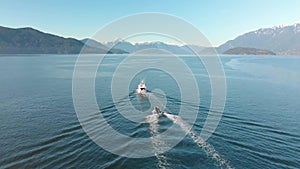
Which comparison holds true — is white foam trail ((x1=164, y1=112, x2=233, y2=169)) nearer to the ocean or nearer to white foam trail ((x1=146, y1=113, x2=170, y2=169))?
the ocean

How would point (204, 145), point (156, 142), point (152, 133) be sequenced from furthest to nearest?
point (152, 133)
point (156, 142)
point (204, 145)

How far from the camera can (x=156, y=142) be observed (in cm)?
2900

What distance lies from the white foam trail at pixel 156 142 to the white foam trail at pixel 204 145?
11.0 ft

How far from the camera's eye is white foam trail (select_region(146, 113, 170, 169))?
958 inches

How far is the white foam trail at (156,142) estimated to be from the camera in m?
24.3

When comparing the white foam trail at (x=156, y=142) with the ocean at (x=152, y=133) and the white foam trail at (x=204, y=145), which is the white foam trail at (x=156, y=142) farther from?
the white foam trail at (x=204, y=145)

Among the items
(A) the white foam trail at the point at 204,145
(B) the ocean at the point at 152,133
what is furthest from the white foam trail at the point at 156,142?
(A) the white foam trail at the point at 204,145

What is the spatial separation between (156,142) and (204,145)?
20.6ft

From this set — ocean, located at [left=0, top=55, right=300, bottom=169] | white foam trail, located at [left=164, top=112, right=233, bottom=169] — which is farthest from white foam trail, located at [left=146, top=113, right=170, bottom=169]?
white foam trail, located at [left=164, top=112, right=233, bottom=169]

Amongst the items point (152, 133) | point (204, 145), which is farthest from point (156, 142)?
point (204, 145)

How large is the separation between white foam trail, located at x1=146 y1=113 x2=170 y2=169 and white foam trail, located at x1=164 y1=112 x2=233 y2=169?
11.0 feet

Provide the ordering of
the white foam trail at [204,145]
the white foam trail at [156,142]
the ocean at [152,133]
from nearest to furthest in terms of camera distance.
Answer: the white foam trail at [204,145], the white foam trail at [156,142], the ocean at [152,133]

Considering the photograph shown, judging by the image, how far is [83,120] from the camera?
37.2m

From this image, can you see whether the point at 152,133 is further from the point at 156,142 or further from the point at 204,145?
the point at 204,145
